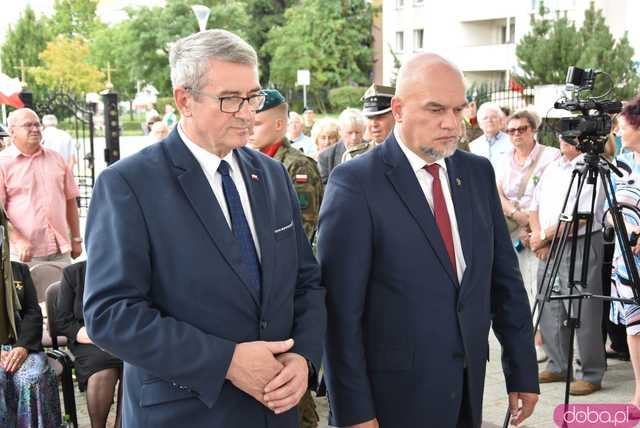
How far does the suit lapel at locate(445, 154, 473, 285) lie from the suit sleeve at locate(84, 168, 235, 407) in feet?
3.04

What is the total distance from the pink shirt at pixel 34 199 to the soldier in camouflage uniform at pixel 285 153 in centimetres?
284

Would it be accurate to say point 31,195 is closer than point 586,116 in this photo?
No

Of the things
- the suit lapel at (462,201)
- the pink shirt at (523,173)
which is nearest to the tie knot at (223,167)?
the suit lapel at (462,201)

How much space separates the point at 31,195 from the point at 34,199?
0.14 ft

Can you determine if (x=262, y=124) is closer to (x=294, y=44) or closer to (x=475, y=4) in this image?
(x=475, y=4)

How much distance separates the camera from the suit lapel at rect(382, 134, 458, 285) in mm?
2674

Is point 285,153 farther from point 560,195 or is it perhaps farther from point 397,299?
point 397,299

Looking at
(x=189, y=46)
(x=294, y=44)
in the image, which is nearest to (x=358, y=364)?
(x=189, y=46)

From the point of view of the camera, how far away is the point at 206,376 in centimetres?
222

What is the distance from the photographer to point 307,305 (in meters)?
2.57

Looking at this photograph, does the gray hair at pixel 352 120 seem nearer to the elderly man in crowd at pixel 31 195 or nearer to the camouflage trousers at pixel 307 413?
the elderly man in crowd at pixel 31 195

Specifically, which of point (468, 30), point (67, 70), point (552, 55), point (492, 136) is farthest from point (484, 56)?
point (492, 136)

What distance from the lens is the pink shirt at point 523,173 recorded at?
6418mm

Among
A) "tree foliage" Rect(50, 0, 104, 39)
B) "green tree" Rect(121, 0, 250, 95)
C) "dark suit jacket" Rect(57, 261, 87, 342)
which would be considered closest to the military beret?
"dark suit jacket" Rect(57, 261, 87, 342)
